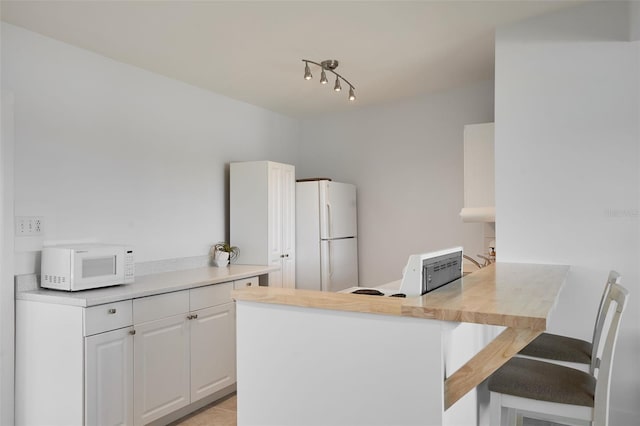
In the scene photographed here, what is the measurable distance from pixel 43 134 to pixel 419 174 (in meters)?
3.28

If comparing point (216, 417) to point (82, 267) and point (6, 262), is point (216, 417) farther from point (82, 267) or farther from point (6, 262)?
point (6, 262)

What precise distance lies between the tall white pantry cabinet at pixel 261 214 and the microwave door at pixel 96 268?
1.40 m

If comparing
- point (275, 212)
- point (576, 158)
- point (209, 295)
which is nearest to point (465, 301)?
point (576, 158)

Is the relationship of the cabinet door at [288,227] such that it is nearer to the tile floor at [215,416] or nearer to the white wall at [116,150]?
→ the white wall at [116,150]

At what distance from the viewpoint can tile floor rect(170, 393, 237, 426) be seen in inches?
116

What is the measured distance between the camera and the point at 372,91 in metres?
4.28

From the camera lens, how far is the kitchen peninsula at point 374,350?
1.43 meters

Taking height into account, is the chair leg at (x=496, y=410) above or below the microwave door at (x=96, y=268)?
below

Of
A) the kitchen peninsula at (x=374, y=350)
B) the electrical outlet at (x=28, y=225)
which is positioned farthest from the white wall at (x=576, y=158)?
the electrical outlet at (x=28, y=225)

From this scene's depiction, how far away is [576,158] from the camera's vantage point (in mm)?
2730

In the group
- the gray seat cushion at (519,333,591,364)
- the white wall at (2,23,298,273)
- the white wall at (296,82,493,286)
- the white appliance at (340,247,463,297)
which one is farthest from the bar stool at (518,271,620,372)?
the white wall at (2,23,298,273)

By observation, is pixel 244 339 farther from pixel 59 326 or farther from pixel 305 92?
pixel 305 92

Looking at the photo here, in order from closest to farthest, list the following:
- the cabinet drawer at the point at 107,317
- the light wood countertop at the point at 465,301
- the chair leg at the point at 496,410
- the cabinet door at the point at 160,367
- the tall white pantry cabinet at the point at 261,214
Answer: the light wood countertop at the point at 465,301, the chair leg at the point at 496,410, the cabinet drawer at the point at 107,317, the cabinet door at the point at 160,367, the tall white pantry cabinet at the point at 261,214

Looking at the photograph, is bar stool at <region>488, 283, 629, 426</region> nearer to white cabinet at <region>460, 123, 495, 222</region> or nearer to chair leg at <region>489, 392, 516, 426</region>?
chair leg at <region>489, 392, 516, 426</region>
